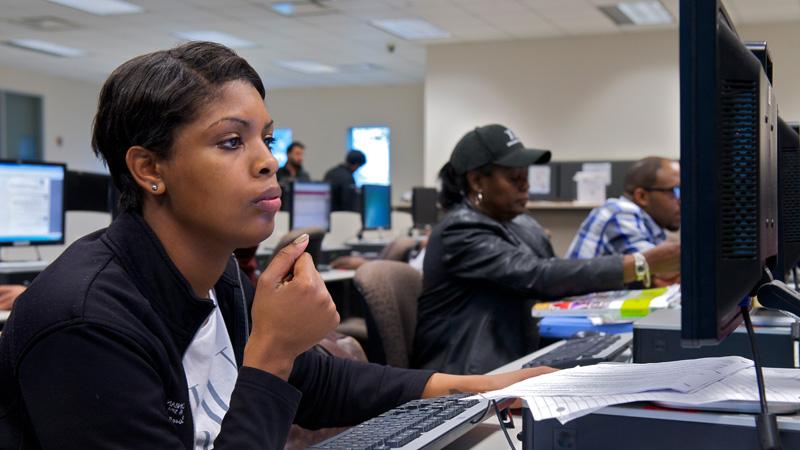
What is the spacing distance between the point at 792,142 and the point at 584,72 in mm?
8014

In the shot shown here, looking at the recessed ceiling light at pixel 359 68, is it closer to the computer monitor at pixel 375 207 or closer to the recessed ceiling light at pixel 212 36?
A: the recessed ceiling light at pixel 212 36

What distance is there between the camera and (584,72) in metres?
8.88

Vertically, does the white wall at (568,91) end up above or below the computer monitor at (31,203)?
above

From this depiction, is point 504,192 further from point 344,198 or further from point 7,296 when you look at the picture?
point 344,198

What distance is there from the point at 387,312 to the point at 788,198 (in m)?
1.17

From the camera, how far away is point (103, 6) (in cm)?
770

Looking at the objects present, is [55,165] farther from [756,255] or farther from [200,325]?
[756,255]

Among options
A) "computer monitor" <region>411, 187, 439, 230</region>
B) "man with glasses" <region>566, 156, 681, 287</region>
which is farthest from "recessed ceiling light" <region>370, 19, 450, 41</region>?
"man with glasses" <region>566, 156, 681, 287</region>

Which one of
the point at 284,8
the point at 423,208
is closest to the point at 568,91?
the point at 423,208

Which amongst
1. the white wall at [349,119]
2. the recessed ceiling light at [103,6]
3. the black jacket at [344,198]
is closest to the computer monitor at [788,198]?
the black jacket at [344,198]

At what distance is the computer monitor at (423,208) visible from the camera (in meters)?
7.29

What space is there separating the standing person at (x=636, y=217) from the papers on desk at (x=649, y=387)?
209 centimetres

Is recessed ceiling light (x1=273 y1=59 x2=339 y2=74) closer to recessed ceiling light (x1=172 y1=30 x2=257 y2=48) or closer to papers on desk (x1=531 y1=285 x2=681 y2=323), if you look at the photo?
recessed ceiling light (x1=172 y1=30 x2=257 y2=48)

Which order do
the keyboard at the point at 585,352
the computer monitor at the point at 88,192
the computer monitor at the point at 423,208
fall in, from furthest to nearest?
the computer monitor at the point at 423,208, the computer monitor at the point at 88,192, the keyboard at the point at 585,352
